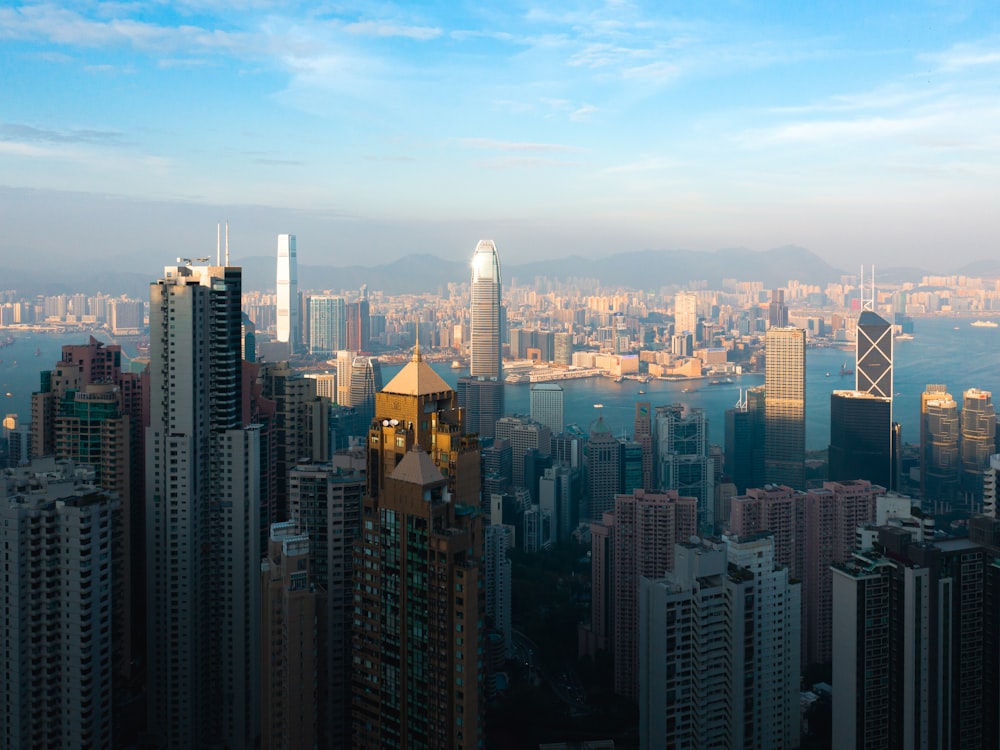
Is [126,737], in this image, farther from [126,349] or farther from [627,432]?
[627,432]

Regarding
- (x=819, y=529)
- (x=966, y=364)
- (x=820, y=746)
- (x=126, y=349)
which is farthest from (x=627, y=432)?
(x=820, y=746)

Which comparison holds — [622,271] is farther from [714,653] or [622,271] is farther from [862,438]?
[714,653]

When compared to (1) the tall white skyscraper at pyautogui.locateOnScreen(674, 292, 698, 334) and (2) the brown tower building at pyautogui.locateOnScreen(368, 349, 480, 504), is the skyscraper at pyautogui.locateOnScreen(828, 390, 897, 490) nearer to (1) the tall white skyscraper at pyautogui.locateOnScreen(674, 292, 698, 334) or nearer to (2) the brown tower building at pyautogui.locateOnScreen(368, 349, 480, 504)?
(1) the tall white skyscraper at pyautogui.locateOnScreen(674, 292, 698, 334)

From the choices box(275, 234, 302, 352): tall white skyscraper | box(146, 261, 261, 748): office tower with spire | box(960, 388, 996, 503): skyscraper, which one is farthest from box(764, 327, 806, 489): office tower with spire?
box(146, 261, 261, 748): office tower with spire

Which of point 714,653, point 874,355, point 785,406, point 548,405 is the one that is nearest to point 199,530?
point 714,653

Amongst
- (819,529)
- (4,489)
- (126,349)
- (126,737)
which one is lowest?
(126,737)

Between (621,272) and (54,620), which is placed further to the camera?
(621,272)
